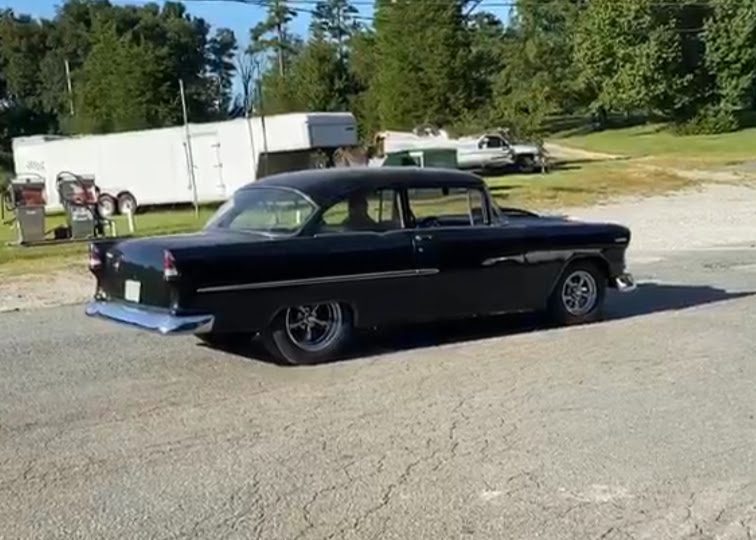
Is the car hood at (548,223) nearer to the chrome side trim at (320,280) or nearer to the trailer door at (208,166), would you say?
the chrome side trim at (320,280)

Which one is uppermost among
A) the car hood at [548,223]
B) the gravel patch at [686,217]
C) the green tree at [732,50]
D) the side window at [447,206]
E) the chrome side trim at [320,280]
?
the green tree at [732,50]

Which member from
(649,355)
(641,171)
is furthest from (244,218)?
(641,171)

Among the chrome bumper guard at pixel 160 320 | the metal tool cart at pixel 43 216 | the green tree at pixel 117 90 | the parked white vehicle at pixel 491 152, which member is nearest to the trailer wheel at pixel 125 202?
the metal tool cart at pixel 43 216

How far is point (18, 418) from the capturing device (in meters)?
6.05

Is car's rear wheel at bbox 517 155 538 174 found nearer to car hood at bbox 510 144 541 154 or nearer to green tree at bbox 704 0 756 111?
car hood at bbox 510 144 541 154

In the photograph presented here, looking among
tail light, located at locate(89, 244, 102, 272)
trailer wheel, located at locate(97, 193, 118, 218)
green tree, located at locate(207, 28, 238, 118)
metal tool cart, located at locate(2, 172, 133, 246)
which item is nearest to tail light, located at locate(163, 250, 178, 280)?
tail light, located at locate(89, 244, 102, 272)

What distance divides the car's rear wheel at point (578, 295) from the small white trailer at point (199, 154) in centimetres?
1931

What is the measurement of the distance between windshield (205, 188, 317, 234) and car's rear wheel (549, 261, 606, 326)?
2.63 meters

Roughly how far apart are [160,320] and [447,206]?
2.72 meters

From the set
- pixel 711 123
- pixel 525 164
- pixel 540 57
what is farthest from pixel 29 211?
pixel 540 57

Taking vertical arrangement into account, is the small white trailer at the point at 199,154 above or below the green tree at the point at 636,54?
below

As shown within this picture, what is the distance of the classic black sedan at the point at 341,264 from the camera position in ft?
23.5

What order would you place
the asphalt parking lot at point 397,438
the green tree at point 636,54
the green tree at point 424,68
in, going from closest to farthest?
1. the asphalt parking lot at point 397,438
2. the green tree at point 424,68
3. the green tree at point 636,54

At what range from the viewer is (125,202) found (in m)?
29.9
